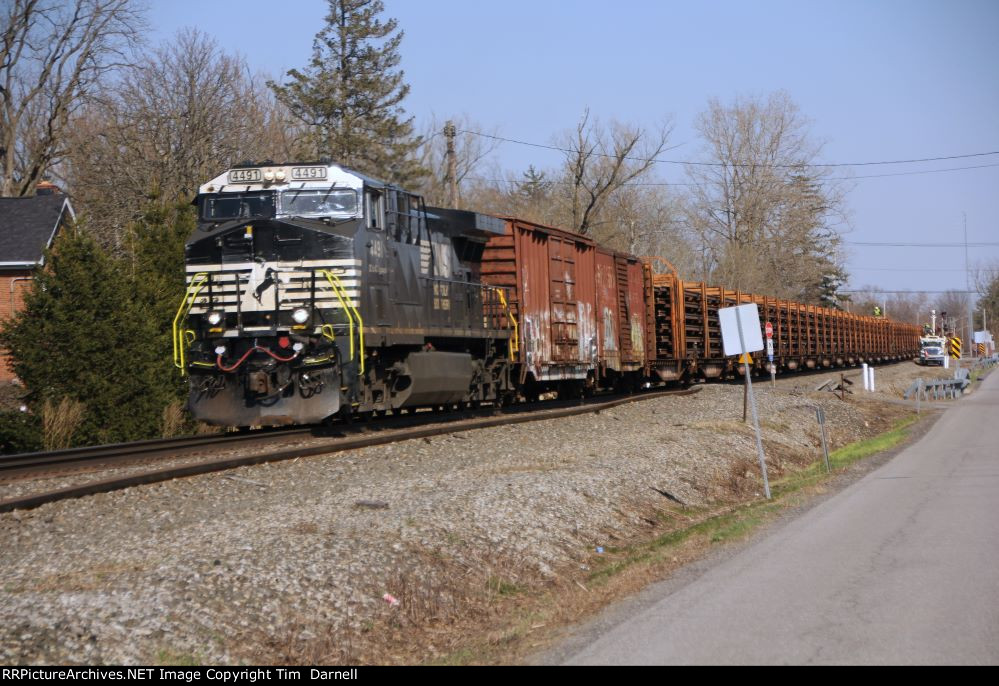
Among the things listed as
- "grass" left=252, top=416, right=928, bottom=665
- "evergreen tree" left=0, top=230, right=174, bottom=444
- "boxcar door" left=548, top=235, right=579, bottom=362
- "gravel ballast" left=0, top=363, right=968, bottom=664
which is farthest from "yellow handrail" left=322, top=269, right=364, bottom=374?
"boxcar door" left=548, top=235, right=579, bottom=362

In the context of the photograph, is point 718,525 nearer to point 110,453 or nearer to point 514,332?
point 110,453

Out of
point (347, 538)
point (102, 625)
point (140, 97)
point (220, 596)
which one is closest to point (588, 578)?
point (347, 538)

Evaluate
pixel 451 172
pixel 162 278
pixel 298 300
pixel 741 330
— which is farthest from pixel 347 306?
pixel 451 172

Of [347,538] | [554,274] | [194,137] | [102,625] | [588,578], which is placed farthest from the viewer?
[194,137]

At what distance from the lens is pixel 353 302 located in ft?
47.3

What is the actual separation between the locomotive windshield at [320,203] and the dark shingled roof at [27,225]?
2427cm

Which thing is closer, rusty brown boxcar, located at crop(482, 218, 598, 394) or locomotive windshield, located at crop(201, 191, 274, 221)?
locomotive windshield, located at crop(201, 191, 274, 221)

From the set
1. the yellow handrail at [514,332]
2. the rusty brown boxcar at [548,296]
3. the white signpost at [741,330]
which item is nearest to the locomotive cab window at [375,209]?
the yellow handrail at [514,332]

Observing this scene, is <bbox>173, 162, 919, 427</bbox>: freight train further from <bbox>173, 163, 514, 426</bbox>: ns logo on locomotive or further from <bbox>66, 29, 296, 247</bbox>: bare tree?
<bbox>66, 29, 296, 247</bbox>: bare tree

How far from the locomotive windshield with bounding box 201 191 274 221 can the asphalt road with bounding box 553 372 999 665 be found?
8.95 m

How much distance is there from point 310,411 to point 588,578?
20.8 feet

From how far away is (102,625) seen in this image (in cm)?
592

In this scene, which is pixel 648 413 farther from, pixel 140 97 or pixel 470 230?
pixel 140 97

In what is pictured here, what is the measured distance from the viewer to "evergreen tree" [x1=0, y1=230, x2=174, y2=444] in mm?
19297
